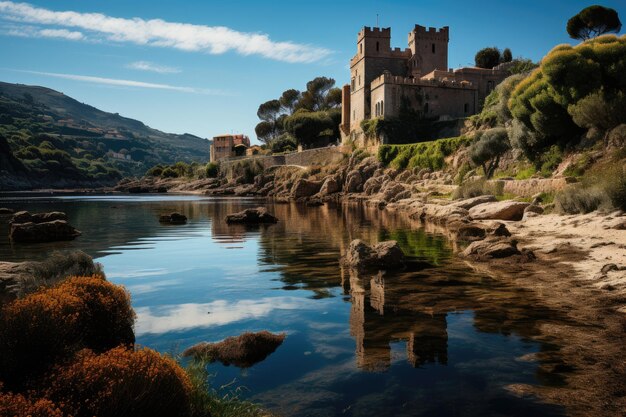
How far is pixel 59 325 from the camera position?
5.47 meters

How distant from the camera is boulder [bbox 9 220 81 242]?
77.2ft

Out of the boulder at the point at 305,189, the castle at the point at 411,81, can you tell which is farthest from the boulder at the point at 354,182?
Answer: the castle at the point at 411,81

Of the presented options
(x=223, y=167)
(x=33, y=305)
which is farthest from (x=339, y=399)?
(x=223, y=167)

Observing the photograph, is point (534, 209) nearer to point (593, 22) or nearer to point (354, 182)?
point (354, 182)

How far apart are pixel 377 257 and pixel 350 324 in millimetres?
5864

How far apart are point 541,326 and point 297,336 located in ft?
14.5

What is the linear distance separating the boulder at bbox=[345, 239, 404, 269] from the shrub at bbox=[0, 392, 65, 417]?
38.7 ft

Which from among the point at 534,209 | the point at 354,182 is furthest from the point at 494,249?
the point at 354,182

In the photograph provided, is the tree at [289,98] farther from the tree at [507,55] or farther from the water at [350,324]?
the water at [350,324]

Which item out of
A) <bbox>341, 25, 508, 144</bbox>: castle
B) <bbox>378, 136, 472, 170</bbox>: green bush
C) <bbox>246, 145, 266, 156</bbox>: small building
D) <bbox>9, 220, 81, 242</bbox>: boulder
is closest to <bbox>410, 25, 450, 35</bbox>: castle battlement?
<bbox>341, 25, 508, 144</bbox>: castle

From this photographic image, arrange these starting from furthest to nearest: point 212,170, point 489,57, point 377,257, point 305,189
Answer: point 212,170 < point 489,57 < point 305,189 < point 377,257

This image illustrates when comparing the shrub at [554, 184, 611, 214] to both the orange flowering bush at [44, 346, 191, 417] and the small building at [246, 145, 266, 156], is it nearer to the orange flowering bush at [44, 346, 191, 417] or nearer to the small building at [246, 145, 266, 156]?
the orange flowering bush at [44, 346, 191, 417]

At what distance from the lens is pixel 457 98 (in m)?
69.1

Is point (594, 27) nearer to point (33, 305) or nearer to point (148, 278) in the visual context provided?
point (148, 278)
